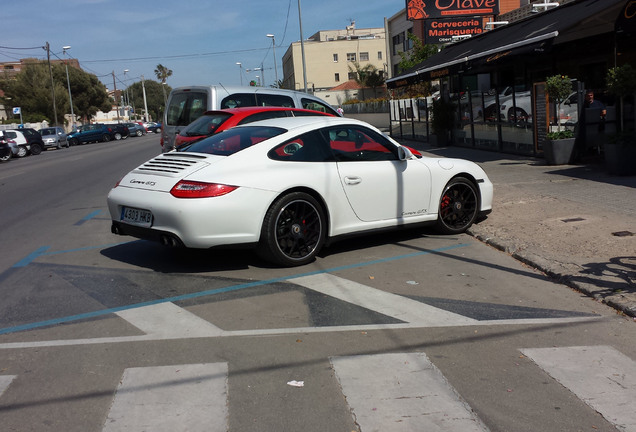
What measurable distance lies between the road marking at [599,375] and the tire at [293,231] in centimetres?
277

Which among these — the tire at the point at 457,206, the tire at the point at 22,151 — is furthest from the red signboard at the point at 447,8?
the tire at the point at 22,151

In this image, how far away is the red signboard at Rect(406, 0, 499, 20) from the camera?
25.0 metres

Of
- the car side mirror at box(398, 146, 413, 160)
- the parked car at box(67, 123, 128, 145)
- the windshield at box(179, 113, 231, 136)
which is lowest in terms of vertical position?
the car side mirror at box(398, 146, 413, 160)

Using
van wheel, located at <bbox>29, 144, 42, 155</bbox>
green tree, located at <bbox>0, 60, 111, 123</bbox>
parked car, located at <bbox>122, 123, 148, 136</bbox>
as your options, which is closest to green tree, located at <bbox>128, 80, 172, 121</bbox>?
green tree, located at <bbox>0, 60, 111, 123</bbox>

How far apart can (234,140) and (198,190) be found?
114 centimetres

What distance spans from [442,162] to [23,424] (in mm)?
5741

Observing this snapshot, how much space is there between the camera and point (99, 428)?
3.38 metres

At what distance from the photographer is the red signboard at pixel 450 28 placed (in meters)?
25.1

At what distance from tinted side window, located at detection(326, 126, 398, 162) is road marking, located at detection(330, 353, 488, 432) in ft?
10.7

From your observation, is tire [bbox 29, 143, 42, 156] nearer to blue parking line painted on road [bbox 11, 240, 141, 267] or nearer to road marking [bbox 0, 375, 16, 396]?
blue parking line painted on road [bbox 11, 240, 141, 267]

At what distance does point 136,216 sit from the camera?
650cm

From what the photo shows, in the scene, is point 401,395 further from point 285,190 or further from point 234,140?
point 234,140

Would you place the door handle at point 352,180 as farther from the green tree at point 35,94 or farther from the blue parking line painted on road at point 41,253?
the green tree at point 35,94

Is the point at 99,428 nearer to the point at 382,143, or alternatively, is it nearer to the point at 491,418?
the point at 491,418
